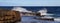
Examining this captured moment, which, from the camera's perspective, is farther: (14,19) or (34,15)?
(34,15)

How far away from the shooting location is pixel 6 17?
983mm
